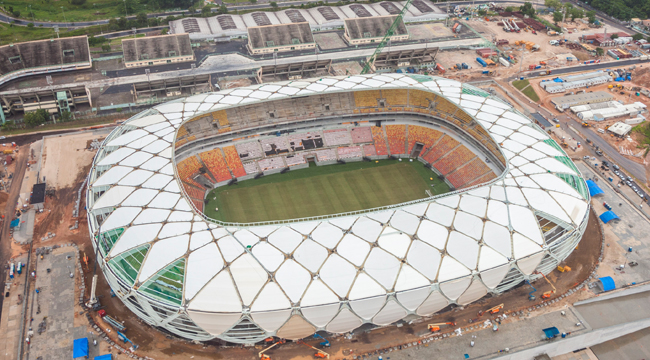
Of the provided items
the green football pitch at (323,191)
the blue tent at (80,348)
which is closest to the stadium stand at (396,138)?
the green football pitch at (323,191)

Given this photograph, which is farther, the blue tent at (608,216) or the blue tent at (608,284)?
the blue tent at (608,216)

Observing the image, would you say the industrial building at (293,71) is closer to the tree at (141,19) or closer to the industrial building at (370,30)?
the industrial building at (370,30)

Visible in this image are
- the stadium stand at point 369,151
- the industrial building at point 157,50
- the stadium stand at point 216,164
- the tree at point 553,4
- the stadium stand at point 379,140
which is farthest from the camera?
the tree at point 553,4

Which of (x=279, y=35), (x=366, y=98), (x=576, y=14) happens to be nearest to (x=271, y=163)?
(x=366, y=98)

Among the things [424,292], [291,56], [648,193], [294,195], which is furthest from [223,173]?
[648,193]

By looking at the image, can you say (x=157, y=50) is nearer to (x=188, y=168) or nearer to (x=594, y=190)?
(x=188, y=168)

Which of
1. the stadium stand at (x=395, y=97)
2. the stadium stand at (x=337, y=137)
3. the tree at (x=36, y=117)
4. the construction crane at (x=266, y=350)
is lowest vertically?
the construction crane at (x=266, y=350)
